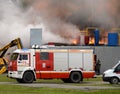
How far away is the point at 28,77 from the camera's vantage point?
4719cm

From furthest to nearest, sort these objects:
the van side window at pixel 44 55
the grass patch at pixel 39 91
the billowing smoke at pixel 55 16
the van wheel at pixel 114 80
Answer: the billowing smoke at pixel 55 16
the van side window at pixel 44 55
the van wheel at pixel 114 80
the grass patch at pixel 39 91

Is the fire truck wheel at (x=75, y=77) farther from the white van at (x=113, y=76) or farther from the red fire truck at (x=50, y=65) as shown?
the white van at (x=113, y=76)

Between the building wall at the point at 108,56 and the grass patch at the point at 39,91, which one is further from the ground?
the building wall at the point at 108,56

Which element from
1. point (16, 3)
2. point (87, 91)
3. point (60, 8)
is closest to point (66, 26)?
point (60, 8)

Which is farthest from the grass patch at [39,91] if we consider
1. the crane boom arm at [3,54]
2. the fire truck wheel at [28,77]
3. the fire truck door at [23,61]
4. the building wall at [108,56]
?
the building wall at [108,56]

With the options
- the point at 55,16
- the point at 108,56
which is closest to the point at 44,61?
the point at 108,56

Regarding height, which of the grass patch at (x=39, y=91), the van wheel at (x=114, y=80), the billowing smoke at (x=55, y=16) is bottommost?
the grass patch at (x=39, y=91)

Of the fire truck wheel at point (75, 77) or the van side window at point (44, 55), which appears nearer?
the van side window at point (44, 55)

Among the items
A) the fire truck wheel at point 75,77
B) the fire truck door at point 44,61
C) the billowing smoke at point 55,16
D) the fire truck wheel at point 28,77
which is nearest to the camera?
the fire truck wheel at point 28,77

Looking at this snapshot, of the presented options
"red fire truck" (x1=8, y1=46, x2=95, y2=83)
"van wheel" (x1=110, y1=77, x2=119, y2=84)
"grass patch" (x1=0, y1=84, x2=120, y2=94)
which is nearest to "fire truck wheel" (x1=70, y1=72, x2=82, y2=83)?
"red fire truck" (x1=8, y1=46, x2=95, y2=83)

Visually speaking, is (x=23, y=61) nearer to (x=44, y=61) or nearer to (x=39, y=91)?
(x=44, y=61)

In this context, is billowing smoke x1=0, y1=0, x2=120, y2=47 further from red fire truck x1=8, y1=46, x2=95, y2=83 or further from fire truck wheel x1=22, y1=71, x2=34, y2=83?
fire truck wheel x1=22, y1=71, x2=34, y2=83

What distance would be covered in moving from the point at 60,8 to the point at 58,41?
190 inches

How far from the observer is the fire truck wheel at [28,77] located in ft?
154
